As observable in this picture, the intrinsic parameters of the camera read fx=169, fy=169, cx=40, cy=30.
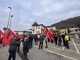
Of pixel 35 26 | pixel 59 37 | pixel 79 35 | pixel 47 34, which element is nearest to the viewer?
pixel 47 34

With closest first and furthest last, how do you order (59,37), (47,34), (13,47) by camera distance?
(13,47)
(47,34)
(59,37)

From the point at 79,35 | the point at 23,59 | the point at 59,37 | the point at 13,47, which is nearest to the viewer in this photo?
the point at 13,47

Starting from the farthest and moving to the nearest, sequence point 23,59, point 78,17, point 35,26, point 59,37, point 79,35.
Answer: point 78,17 → point 35,26 → point 79,35 → point 59,37 → point 23,59

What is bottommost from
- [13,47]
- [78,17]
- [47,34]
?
[13,47]

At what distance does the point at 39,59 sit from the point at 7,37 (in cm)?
299

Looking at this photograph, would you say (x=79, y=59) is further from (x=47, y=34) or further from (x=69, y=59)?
(x=47, y=34)

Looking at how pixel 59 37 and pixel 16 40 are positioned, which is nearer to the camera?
pixel 16 40

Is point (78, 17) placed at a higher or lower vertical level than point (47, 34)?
higher

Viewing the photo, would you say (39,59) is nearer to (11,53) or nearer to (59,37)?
(11,53)

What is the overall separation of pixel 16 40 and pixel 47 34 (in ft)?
32.0

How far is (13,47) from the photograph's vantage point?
34.2 ft

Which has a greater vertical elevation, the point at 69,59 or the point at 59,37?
the point at 59,37

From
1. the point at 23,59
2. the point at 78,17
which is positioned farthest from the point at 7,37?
the point at 78,17

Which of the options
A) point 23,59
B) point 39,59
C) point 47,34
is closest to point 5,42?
point 23,59
